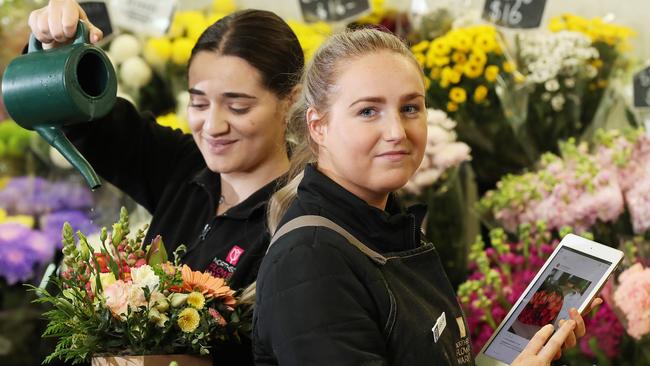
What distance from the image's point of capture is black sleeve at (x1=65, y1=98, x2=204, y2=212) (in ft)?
7.21

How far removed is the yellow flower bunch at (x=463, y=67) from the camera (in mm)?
3238

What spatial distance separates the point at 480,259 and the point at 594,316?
1.03 ft

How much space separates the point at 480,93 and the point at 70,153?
1.75 meters

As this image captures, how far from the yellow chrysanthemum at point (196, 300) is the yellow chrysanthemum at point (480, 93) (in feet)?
5.86

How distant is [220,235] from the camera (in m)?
2.01

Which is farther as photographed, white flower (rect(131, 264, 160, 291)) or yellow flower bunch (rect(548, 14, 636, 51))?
yellow flower bunch (rect(548, 14, 636, 51))

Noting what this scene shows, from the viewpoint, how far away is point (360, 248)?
4.83 ft

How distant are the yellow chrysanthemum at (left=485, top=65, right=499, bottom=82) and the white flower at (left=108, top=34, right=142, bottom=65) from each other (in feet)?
3.56

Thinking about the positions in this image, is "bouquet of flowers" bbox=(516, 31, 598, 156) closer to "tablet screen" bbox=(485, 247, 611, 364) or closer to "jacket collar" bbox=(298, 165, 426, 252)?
"tablet screen" bbox=(485, 247, 611, 364)

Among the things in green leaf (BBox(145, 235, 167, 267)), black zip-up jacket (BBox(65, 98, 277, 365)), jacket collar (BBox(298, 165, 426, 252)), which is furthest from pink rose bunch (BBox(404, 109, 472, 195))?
jacket collar (BBox(298, 165, 426, 252))

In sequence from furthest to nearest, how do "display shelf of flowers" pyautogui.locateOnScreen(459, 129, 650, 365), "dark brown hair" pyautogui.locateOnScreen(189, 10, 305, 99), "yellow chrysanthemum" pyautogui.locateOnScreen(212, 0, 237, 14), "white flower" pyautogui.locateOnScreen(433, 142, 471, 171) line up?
"yellow chrysanthemum" pyautogui.locateOnScreen(212, 0, 237, 14)
"white flower" pyautogui.locateOnScreen(433, 142, 471, 171)
"display shelf of flowers" pyautogui.locateOnScreen(459, 129, 650, 365)
"dark brown hair" pyautogui.locateOnScreen(189, 10, 305, 99)

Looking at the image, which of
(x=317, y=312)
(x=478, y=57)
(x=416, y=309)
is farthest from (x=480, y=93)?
(x=317, y=312)

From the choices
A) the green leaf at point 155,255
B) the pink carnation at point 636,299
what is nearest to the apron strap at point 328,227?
the green leaf at point 155,255

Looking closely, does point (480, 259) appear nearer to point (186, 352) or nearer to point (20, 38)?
point (186, 352)
